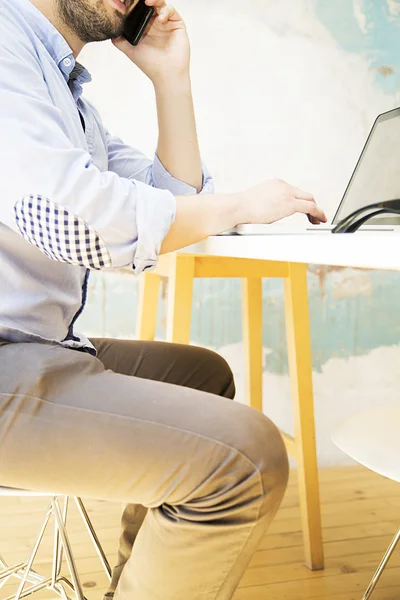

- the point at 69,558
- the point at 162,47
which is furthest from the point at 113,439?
the point at 162,47

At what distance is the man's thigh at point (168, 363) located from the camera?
123 cm

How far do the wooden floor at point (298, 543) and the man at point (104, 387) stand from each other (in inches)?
23.8

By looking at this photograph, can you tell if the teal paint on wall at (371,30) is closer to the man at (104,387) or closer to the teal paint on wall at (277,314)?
the teal paint on wall at (277,314)

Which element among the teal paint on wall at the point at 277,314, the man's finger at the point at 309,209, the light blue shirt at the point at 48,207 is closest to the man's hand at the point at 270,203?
the man's finger at the point at 309,209

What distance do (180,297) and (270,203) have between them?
0.57 meters

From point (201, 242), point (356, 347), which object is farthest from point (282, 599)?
point (356, 347)

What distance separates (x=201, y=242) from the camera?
0.99 meters

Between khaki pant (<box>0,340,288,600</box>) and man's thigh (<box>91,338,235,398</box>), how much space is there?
44 centimetres

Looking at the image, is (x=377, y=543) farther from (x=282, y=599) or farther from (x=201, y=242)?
(x=201, y=242)

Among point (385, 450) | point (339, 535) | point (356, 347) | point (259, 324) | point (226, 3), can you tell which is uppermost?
point (226, 3)

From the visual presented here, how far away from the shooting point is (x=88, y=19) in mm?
1143

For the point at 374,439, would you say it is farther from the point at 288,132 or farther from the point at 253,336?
the point at 288,132

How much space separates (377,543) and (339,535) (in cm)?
10

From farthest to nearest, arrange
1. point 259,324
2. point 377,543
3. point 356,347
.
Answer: point 356,347 < point 259,324 < point 377,543
